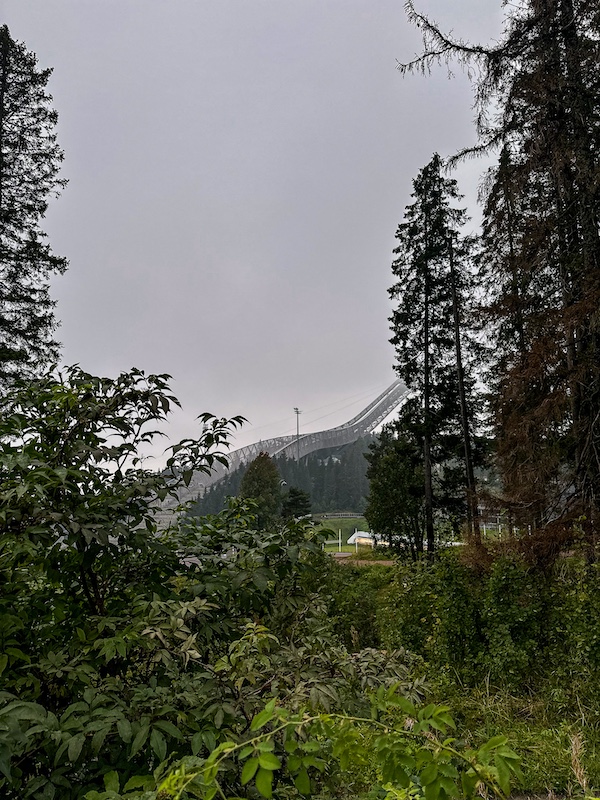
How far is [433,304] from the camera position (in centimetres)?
1706

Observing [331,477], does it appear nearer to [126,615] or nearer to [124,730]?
[126,615]

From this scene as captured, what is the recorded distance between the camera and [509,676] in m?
4.76

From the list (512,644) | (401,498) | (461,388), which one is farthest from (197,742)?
(401,498)

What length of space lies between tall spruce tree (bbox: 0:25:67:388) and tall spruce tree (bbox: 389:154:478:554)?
35.8 ft

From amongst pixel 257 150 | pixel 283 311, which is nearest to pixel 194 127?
pixel 257 150

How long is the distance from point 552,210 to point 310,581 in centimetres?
619

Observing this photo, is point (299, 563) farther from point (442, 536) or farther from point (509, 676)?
point (442, 536)

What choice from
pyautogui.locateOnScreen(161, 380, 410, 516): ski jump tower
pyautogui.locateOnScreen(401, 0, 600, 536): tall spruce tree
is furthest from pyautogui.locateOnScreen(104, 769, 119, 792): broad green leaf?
pyautogui.locateOnScreen(161, 380, 410, 516): ski jump tower

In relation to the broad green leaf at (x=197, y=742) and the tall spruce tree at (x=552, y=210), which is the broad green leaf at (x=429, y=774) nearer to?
the broad green leaf at (x=197, y=742)

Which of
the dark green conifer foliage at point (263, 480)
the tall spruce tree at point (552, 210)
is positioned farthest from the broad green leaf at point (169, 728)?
the dark green conifer foliage at point (263, 480)

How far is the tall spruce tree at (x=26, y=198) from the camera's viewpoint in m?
11.3

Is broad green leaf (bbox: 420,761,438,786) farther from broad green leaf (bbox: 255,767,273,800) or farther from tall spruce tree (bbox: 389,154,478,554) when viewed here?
tall spruce tree (bbox: 389,154,478,554)

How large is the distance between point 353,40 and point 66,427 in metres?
8.12

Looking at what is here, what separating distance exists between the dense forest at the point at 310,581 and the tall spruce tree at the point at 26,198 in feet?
0.16
